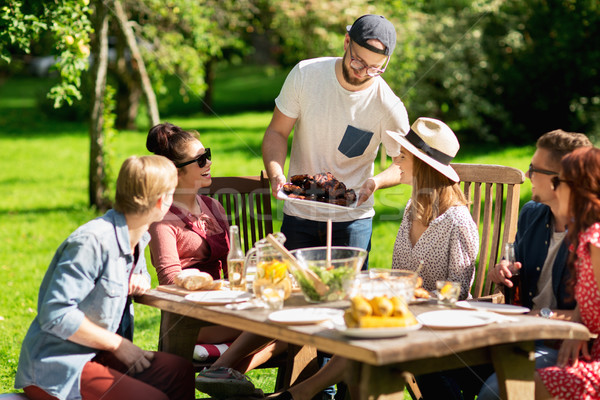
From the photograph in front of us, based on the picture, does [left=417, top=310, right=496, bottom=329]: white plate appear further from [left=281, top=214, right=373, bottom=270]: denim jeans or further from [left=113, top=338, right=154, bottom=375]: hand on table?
→ [left=281, top=214, right=373, bottom=270]: denim jeans

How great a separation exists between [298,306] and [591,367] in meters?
1.16

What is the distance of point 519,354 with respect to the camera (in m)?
2.64

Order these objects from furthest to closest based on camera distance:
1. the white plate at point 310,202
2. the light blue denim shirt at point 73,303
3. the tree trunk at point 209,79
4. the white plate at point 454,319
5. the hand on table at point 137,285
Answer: the tree trunk at point 209,79, the white plate at point 310,202, the hand on table at point 137,285, the light blue denim shirt at point 73,303, the white plate at point 454,319

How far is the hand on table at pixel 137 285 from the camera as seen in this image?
315cm

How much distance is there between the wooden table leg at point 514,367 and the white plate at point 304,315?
1.96 ft

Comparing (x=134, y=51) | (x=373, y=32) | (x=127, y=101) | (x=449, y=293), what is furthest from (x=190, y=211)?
(x=127, y=101)

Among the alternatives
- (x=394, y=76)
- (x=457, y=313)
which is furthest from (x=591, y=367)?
(x=394, y=76)

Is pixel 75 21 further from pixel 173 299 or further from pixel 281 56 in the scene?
pixel 281 56

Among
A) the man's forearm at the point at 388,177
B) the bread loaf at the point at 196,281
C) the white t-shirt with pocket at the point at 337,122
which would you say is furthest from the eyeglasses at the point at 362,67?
the bread loaf at the point at 196,281

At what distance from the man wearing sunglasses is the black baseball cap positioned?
97 centimetres

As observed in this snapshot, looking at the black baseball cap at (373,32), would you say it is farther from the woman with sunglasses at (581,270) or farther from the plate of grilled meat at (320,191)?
the woman with sunglasses at (581,270)

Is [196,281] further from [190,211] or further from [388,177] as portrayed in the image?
[388,177]

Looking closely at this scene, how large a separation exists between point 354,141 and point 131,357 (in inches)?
70.9

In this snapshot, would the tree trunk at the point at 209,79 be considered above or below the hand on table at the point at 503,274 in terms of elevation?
above
